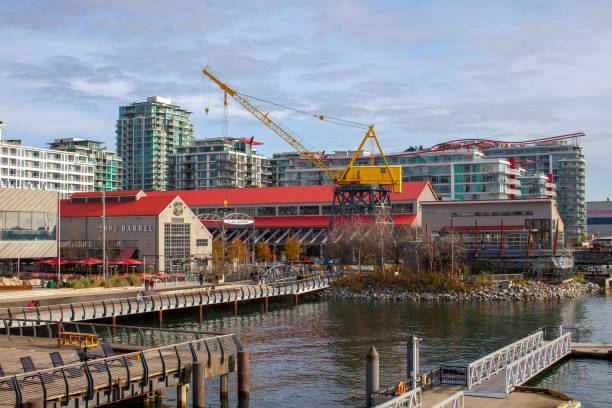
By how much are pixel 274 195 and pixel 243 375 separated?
323ft

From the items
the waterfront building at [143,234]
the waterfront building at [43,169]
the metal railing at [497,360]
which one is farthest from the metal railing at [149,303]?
the waterfront building at [43,169]

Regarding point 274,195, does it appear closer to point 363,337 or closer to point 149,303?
point 149,303

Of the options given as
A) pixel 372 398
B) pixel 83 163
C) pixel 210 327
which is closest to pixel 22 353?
pixel 372 398

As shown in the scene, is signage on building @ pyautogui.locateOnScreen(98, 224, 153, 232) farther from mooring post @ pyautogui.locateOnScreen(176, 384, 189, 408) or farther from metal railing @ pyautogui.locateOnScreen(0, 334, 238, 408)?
mooring post @ pyautogui.locateOnScreen(176, 384, 189, 408)

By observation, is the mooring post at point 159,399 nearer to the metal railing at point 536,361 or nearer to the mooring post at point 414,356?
the mooring post at point 414,356

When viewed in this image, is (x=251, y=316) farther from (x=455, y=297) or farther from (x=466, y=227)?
(x=466, y=227)

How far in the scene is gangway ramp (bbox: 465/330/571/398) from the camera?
94.9 feet

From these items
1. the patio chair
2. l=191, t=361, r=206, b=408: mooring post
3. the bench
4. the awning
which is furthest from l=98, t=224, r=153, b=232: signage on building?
the patio chair

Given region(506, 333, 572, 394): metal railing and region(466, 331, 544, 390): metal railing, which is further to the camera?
region(506, 333, 572, 394): metal railing

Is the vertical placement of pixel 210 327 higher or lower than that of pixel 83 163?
lower

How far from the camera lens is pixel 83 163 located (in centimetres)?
18500

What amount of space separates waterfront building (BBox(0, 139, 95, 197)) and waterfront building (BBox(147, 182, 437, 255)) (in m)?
54.0

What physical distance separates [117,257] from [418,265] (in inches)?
1613

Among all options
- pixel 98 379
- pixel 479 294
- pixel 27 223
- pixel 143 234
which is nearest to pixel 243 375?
pixel 98 379
